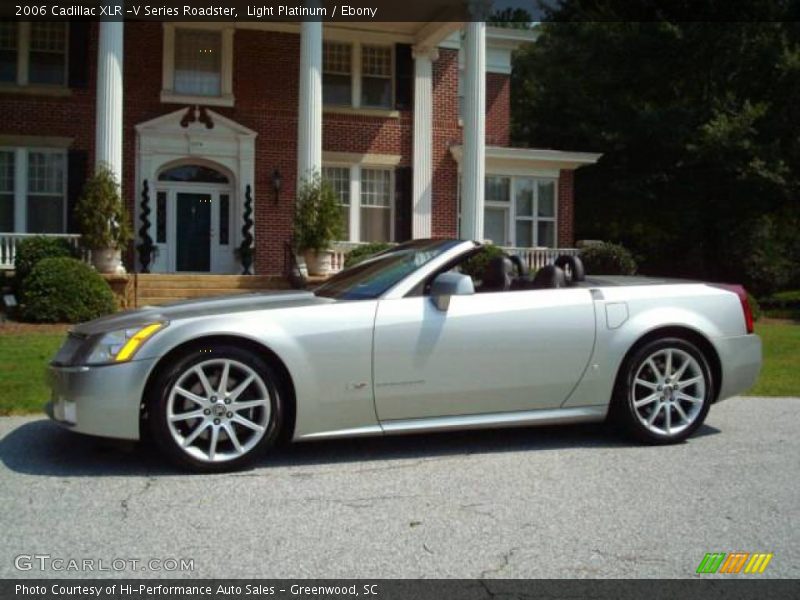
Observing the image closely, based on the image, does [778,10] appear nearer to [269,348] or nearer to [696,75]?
[696,75]

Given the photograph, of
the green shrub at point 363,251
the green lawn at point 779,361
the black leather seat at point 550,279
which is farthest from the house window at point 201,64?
the black leather seat at point 550,279

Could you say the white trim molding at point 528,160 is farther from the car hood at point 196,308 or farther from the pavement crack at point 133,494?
the pavement crack at point 133,494

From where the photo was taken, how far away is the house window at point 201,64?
19.0 meters

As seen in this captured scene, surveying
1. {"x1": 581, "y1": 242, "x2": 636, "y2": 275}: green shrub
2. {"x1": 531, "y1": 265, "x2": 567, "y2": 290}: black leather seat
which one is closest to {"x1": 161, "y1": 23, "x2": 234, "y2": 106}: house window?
Answer: {"x1": 581, "y1": 242, "x2": 636, "y2": 275}: green shrub

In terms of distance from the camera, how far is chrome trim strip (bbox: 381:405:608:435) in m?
5.07

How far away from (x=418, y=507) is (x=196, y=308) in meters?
1.99

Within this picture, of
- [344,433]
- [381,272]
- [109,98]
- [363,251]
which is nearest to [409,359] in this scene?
[344,433]

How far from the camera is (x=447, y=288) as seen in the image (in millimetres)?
5082

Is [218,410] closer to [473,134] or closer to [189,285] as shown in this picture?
[189,285]

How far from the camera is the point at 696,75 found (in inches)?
987

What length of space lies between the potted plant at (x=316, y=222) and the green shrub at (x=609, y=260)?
260 inches

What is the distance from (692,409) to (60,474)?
161 inches

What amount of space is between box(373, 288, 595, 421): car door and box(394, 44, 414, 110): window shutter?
15646 millimetres

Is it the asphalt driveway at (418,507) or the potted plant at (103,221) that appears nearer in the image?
the asphalt driveway at (418,507)
